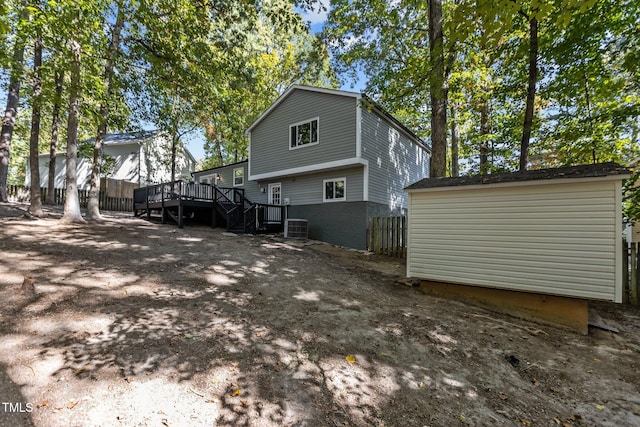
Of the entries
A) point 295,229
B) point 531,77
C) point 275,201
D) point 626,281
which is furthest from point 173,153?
point 626,281

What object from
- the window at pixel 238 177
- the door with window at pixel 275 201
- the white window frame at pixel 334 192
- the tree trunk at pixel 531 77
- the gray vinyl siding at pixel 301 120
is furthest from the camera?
the window at pixel 238 177

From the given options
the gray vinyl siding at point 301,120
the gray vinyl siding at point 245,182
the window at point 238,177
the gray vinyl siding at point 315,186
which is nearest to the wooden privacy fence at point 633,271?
the gray vinyl siding at point 315,186

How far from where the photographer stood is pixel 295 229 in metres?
12.6

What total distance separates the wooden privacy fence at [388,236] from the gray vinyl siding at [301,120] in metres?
3.13

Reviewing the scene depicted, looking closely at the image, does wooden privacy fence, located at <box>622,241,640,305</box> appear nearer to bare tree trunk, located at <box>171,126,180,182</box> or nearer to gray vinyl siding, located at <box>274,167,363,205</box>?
gray vinyl siding, located at <box>274,167,363,205</box>

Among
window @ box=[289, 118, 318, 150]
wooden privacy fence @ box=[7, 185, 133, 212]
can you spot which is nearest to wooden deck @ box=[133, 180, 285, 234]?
window @ box=[289, 118, 318, 150]

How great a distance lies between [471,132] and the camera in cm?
1655

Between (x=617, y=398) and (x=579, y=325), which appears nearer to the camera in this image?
(x=617, y=398)

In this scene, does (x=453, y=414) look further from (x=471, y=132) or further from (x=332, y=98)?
(x=471, y=132)

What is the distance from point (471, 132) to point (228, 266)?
1605 cm

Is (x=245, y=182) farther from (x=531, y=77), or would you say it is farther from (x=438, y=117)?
(x=531, y=77)

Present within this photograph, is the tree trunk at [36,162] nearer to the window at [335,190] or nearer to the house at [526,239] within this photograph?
the window at [335,190]

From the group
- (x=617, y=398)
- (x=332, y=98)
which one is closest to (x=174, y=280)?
Result: (x=617, y=398)

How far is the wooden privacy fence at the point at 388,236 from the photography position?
1023cm
